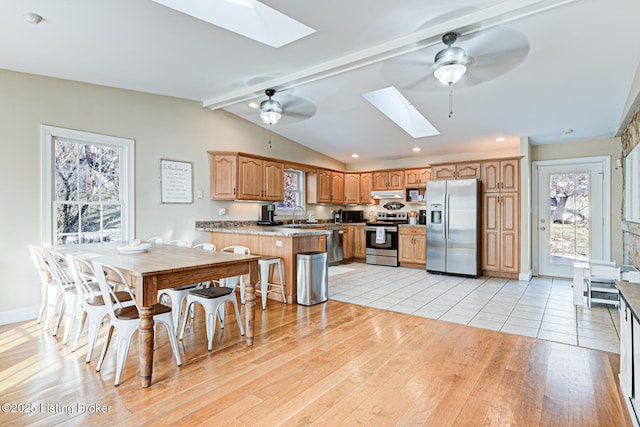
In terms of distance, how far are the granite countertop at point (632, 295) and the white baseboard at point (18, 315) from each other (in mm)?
5179

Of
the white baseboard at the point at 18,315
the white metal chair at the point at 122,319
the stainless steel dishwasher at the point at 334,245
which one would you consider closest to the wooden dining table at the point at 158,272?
the white metal chair at the point at 122,319

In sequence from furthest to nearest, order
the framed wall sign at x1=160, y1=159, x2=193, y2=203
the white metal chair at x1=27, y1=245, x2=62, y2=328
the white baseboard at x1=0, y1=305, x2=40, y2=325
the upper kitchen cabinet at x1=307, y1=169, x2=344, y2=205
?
the upper kitchen cabinet at x1=307, y1=169, x2=344, y2=205
the framed wall sign at x1=160, y1=159, x2=193, y2=203
the white baseboard at x1=0, y1=305, x2=40, y2=325
the white metal chair at x1=27, y1=245, x2=62, y2=328

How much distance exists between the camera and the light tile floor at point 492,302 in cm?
332

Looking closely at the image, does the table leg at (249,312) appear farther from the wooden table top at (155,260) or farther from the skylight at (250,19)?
the skylight at (250,19)

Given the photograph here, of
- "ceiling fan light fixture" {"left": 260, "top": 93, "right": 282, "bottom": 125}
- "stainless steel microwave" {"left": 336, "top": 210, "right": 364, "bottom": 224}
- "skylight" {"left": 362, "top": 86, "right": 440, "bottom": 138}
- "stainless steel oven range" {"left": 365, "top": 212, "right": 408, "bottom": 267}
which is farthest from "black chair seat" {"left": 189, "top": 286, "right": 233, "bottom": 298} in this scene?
"stainless steel microwave" {"left": 336, "top": 210, "right": 364, "bottom": 224}

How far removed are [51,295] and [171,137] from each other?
8.46ft

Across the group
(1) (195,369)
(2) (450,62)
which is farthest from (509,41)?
(1) (195,369)

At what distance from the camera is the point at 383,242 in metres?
7.13

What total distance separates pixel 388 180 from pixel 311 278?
13.8 feet

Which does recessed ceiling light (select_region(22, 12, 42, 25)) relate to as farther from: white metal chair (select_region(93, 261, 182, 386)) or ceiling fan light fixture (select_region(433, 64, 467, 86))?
ceiling fan light fixture (select_region(433, 64, 467, 86))

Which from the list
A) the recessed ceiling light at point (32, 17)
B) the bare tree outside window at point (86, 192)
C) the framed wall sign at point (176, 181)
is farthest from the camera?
the framed wall sign at point (176, 181)

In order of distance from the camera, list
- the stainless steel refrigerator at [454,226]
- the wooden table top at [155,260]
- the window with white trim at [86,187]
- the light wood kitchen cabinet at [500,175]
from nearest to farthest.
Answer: the wooden table top at [155,260]
the window with white trim at [86,187]
the light wood kitchen cabinet at [500,175]
the stainless steel refrigerator at [454,226]

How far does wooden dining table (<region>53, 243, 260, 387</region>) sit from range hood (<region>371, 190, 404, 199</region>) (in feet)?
17.3

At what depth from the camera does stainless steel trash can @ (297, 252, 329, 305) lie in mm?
4156
